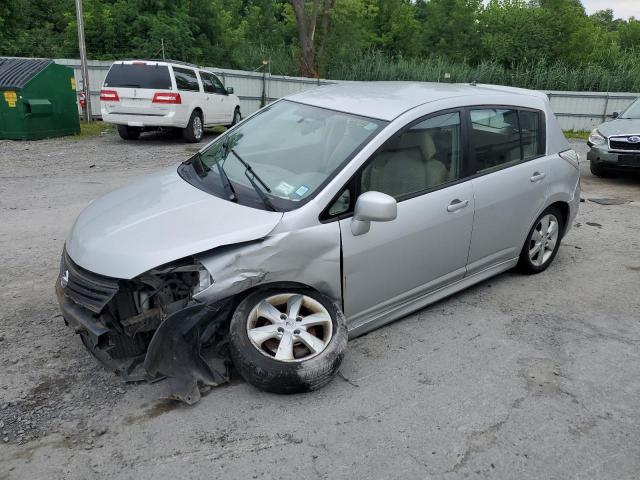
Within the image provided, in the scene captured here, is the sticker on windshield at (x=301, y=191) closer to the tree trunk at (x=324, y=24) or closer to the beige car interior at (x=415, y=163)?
the beige car interior at (x=415, y=163)

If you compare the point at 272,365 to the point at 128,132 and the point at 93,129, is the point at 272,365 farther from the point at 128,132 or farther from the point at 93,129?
the point at 93,129

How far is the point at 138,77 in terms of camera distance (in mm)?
12453

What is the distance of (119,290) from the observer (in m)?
3.13

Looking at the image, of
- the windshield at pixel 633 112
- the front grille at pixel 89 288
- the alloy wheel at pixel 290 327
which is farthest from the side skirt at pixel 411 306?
the windshield at pixel 633 112

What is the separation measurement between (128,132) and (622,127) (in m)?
10.2

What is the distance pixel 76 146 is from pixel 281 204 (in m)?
10.3

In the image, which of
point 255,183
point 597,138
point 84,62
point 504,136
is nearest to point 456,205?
point 504,136

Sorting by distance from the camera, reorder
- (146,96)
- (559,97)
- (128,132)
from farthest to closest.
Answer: (559,97), (128,132), (146,96)

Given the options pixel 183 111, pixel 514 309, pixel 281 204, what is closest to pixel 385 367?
pixel 281 204

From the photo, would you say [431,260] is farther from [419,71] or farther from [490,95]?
[419,71]

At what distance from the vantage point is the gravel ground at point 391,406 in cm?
279

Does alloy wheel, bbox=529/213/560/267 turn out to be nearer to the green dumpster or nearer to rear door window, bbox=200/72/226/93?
rear door window, bbox=200/72/226/93

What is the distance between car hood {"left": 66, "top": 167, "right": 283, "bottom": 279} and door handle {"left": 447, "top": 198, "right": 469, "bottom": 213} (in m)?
1.35

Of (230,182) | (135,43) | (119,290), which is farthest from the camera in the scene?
(135,43)
